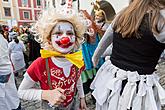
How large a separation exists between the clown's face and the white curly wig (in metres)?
0.04

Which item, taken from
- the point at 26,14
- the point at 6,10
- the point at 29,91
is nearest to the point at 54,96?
the point at 29,91

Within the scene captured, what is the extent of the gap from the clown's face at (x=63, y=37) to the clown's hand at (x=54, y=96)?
29 cm

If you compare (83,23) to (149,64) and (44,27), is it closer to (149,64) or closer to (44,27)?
(44,27)

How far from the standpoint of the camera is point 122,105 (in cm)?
165

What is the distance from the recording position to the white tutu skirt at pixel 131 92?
5.29 feet

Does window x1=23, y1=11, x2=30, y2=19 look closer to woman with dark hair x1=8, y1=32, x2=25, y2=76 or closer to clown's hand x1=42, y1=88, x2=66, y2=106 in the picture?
woman with dark hair x1=8, y1=32, x2=25, y2=76

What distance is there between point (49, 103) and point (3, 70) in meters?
0.77

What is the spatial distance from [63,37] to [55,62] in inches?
7.4

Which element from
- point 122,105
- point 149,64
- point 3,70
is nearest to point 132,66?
point 149,64

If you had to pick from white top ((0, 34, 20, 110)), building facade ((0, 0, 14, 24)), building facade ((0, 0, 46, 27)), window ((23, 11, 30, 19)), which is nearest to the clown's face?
white top ((0, 34, 20, 110))

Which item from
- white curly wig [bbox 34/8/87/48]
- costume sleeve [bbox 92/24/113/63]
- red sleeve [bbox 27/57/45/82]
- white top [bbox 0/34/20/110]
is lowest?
white top [bbox 0/34/20/110]

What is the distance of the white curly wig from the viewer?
69.6 inches

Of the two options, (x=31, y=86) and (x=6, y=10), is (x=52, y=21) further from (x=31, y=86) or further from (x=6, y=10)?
(x=6, y=10)

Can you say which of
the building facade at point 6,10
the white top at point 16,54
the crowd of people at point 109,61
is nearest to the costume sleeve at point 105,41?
the crowd of people at point 109,61
